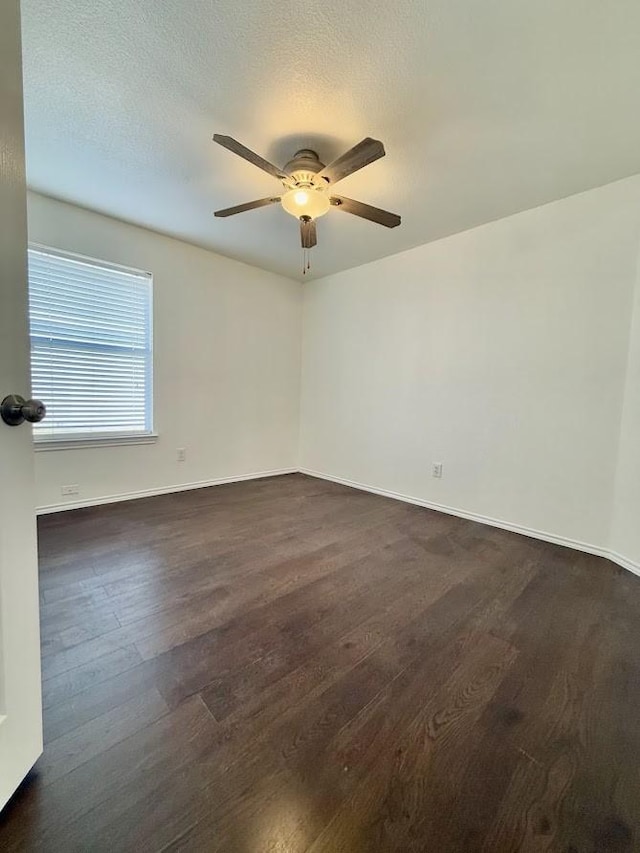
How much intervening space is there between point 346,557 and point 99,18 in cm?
281

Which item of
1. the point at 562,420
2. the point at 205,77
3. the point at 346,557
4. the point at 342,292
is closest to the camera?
the point at 205,77

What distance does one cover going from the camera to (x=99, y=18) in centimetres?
132

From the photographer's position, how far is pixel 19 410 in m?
0.78

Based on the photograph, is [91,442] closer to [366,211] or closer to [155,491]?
[155,491]

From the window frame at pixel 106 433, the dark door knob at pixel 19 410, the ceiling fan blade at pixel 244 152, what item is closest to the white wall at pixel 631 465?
the ceiling fan blade at pixel 244 152

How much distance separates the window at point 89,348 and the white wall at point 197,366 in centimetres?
11

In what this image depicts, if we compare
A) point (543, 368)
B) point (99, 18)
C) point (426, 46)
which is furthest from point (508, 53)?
point (543, 368)

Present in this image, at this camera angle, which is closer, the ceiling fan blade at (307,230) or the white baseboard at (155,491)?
the ceiling fan blade at (307,230)

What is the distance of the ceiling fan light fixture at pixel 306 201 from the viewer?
196cm

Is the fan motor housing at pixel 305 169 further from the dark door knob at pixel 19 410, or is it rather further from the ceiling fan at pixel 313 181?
the dark door knob at pixel 19 410

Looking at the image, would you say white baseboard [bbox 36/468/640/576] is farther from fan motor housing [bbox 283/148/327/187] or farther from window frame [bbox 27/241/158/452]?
fan motor housing [bbox 283/148/327/187]

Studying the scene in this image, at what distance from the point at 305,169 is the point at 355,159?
38cm

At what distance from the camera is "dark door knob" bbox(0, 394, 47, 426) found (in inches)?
29.9

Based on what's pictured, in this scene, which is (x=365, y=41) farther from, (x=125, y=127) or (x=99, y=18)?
(x=125, y=127)
